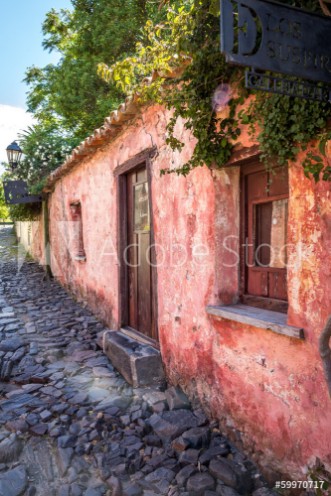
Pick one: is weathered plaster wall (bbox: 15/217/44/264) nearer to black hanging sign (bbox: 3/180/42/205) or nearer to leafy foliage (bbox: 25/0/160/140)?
black hanging sign (bbox: 3/180/42/205)

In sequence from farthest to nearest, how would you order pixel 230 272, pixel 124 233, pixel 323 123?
pixel 124 233
pixel 230 272
pixel 323 123

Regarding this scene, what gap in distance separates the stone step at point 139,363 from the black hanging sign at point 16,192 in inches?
323

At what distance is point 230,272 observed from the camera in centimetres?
340

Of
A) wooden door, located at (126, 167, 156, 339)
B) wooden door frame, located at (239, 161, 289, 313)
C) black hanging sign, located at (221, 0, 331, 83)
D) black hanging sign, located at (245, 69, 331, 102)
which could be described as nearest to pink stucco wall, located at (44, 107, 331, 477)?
wooden door frame, located at (239, 161, 289, 313)

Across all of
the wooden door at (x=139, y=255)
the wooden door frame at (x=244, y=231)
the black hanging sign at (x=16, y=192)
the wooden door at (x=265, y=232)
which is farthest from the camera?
the black hanging sign at (x=16, y=192)

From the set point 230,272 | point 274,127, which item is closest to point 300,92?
point 274,127

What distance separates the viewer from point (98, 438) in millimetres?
3346

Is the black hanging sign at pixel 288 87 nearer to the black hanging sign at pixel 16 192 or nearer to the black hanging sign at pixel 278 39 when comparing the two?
the black hanging sign at pixel 278 39

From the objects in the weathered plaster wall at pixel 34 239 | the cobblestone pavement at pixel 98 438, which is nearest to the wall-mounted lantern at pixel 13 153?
the weathered plaster wall at pixel 34 239

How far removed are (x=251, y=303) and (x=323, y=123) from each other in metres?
1.62

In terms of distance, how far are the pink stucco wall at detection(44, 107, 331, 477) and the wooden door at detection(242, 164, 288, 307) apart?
5.2 inches

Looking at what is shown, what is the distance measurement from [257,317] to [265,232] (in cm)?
71

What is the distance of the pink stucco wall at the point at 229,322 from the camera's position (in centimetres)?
242

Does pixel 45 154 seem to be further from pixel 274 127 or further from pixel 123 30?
pixel 274 127
